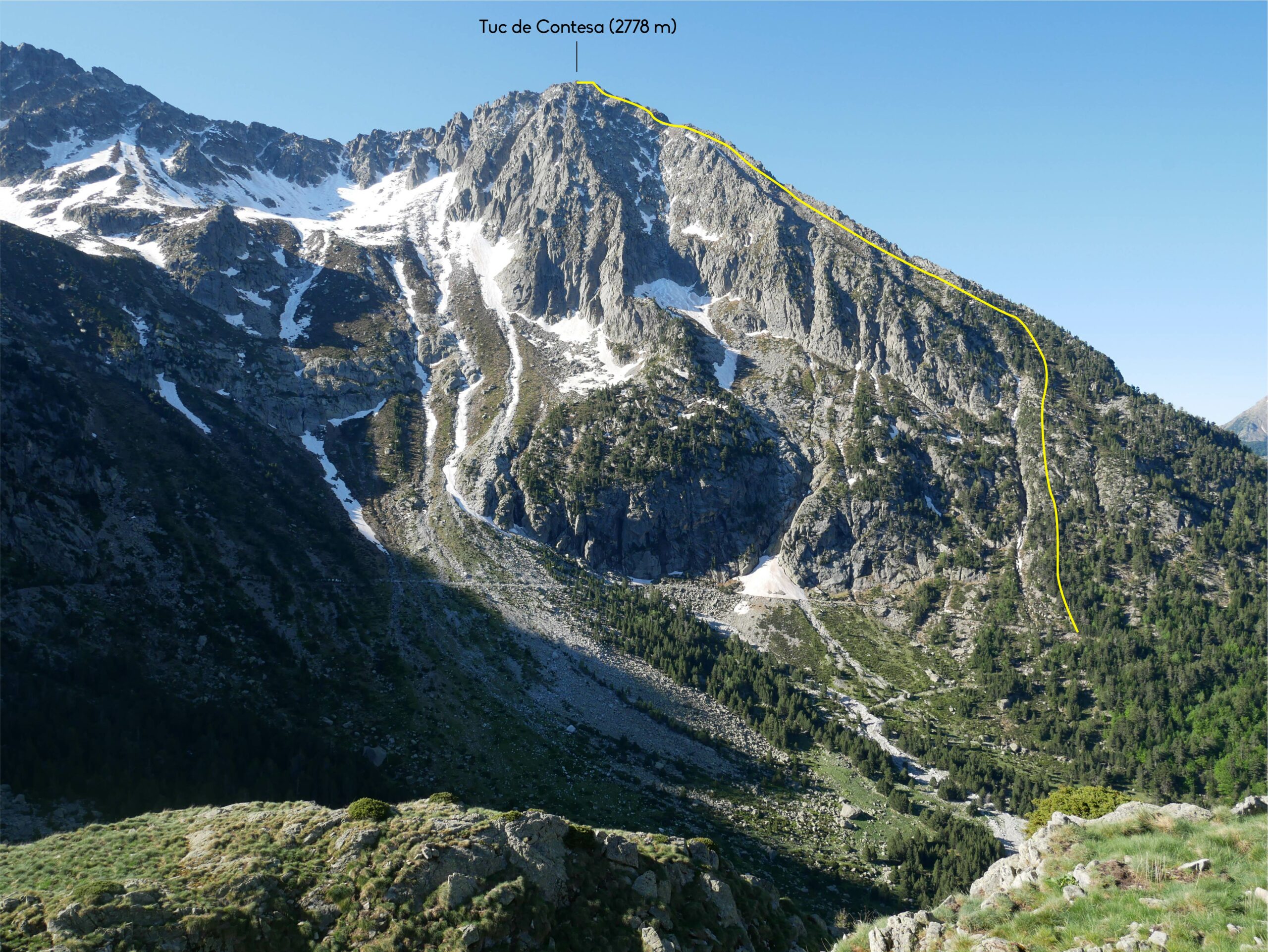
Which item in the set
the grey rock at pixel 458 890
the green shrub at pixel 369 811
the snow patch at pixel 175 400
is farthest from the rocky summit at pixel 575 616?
the snow patch at pixel 175 400

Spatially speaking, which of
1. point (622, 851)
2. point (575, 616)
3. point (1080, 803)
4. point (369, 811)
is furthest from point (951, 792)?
point (369, 811)

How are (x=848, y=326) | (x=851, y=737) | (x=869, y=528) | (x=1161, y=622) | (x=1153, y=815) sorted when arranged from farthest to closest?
(x=848, y=326), (x=869, y=528), (x=1161, y=622), (x=851, y=737), (x=1153, y=815)

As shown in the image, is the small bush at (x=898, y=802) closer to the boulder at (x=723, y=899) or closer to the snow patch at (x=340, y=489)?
the boulder at (x=723, y=899)

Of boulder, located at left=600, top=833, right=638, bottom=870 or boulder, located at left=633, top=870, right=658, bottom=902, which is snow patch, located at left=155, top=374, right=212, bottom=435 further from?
boulder, located at left=633, top=870, right=658, bottom=902

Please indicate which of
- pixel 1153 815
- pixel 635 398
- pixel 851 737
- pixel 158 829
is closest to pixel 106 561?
pixel 158 829

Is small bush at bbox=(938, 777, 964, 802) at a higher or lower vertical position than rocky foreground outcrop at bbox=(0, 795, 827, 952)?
lower

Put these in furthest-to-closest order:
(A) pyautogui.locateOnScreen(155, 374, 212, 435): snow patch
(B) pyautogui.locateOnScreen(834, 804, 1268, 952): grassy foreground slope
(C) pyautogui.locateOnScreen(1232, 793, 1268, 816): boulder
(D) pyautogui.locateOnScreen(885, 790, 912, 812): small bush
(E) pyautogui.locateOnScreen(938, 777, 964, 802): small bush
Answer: (A) pyautogui.locateOnScreen(155, 374, 212, 435): snow patch < (E) pyautogui.locateOnScreen(938, 777, 964, 802): small bush < (D) pyautogui.locateOnScreen(885, 790, 912, 812): small bush < (C) pyautogui.locateOnScreen(1232, 793, 1268, 816): boulder < (B) pyautogui.locateOnScreen(834, 804, 1268, 952): grassy foreground slope

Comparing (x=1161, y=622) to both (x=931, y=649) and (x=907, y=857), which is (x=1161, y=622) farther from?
(x=907, y=857)

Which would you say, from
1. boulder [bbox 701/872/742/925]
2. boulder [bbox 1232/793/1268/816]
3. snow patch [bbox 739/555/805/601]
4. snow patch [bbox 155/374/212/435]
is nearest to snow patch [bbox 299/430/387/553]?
snow patch [bbox 155/374/212/435]
